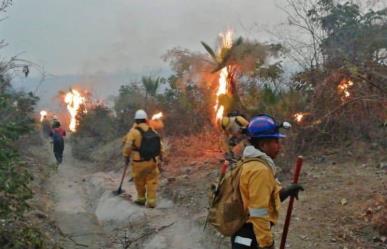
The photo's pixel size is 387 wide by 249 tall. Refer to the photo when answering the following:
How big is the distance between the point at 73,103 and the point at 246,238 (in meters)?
27.4

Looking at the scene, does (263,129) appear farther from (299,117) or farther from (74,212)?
(299,117)

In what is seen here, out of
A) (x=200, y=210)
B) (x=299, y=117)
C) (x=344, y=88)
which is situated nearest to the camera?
(x=200, y=210)

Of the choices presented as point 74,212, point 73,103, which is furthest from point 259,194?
point 73,103

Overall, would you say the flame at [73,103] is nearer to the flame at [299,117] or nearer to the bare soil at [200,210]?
the bare soil at [200,210]

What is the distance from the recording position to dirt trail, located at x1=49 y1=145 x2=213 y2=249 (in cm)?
852

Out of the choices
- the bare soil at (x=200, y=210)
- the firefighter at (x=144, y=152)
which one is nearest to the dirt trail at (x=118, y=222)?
the bare soil at (x=200, y=210)

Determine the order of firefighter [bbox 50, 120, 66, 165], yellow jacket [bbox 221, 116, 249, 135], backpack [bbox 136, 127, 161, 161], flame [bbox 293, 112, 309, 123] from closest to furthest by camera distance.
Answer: yellow jacket [bbox 221, 116, 249, 135] < backpack [bbox 136, 127, 161, 161] < flame [bbox 293, 112, 309, 123] < firefighter [bbox 50, 120, 66, 165]

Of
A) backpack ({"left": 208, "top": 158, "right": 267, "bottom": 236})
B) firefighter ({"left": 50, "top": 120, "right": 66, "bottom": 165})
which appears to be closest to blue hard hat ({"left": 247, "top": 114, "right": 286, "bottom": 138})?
backpack ({"left": 208, "top": 158, "right": 267, "bottom": 236})

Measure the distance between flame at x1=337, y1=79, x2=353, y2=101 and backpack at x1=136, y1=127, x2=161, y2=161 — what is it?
13.6 feet

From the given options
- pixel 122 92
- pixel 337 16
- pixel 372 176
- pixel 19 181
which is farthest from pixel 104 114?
pixel 19 181

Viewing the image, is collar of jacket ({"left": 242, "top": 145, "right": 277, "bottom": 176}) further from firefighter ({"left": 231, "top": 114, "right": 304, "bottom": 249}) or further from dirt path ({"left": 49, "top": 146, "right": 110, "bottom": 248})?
dirt path ({"left": 49, "top": 146, "right": 110, "bottom": 248})

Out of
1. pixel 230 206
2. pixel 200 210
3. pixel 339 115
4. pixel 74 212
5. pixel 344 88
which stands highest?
pixel 344 88

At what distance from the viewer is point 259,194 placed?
12.7 feet

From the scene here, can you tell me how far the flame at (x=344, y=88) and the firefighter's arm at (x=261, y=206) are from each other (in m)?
6.98
